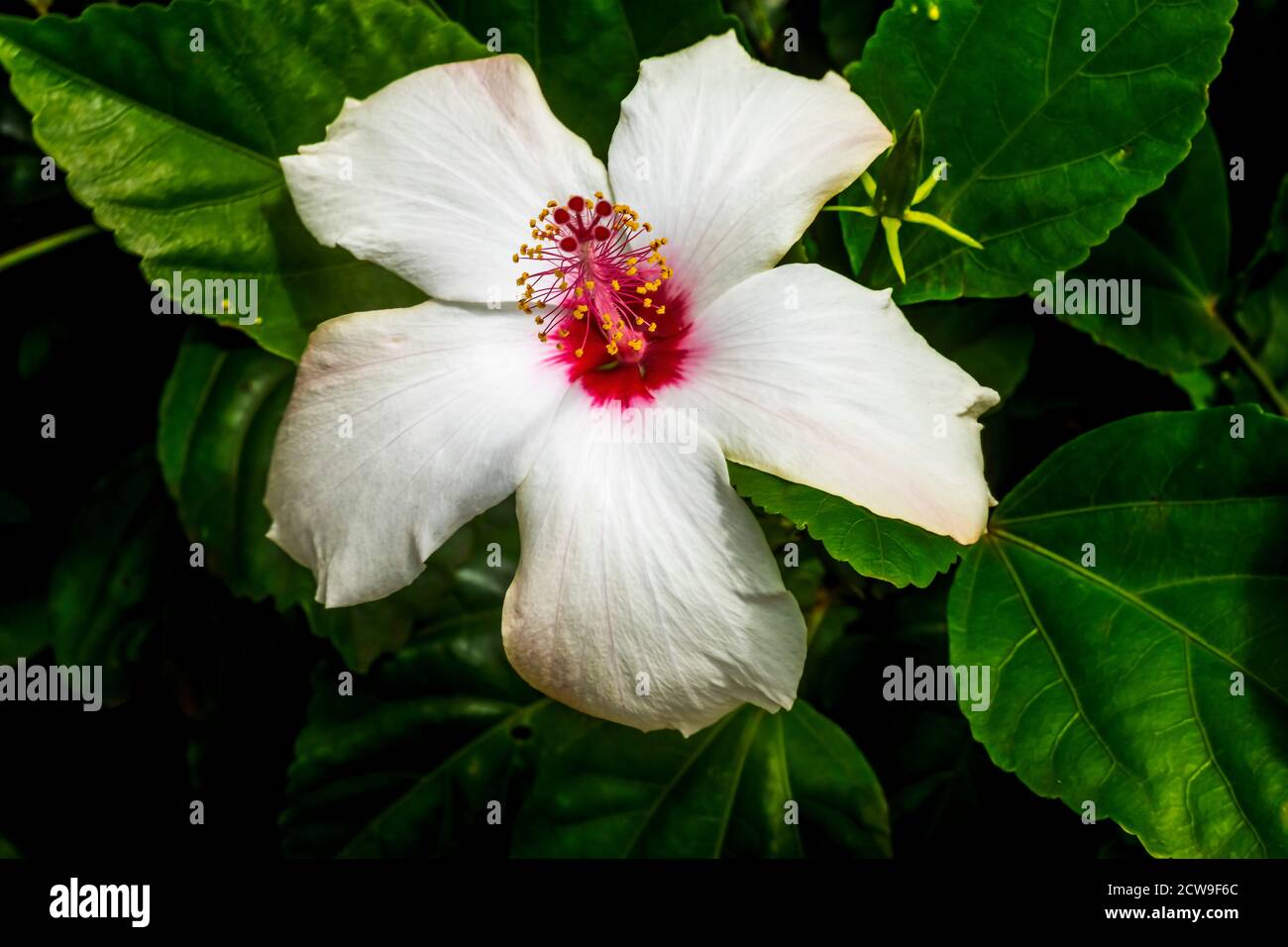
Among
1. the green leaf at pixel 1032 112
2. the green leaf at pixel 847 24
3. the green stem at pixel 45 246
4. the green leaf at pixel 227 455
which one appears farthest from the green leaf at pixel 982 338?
the green stem at pixel 45 246

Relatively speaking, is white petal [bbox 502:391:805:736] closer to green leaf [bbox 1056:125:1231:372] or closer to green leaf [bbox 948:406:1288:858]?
green leaf [bbox 948:406:1288:858]

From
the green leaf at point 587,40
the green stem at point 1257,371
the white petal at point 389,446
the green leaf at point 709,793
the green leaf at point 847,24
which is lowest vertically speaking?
the green leaf at point 709,793

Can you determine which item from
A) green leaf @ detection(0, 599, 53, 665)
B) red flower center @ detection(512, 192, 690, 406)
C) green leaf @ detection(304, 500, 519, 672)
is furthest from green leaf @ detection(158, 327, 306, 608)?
red flower center @ detection(512, 192, 690, 406)

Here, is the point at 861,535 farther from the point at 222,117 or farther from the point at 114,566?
the point at 114,566

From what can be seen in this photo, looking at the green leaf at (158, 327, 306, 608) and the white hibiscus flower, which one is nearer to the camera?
the white hibiscus flower

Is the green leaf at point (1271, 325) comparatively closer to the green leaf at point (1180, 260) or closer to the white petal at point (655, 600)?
the green leaf at point (1180, 260)

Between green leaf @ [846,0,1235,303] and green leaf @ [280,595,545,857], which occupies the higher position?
green leaf @ [846,0,1235,303]
